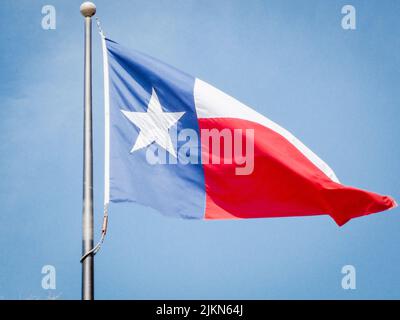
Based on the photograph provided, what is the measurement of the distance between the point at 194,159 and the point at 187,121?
75 centimetres

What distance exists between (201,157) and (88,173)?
2533mm

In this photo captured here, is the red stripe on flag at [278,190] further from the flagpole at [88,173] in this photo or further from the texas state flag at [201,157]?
the flagpole at [88,173]

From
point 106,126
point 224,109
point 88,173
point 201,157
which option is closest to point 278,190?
point 201,157

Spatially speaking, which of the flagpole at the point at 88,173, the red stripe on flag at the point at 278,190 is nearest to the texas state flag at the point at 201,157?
the red stripe on flag at the point at 278,190

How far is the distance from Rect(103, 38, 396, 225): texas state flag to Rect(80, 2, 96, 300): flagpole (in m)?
0.55

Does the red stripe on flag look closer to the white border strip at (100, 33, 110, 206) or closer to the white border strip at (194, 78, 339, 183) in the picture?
the white border strip at (194, 78, 339, 183)

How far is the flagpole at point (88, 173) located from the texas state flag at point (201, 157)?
0.55 m

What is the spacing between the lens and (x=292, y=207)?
563 inches

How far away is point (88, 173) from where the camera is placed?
506 inches

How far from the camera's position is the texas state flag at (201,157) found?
14062 millimetres

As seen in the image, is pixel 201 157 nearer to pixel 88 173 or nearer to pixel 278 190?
pixel 278 190
